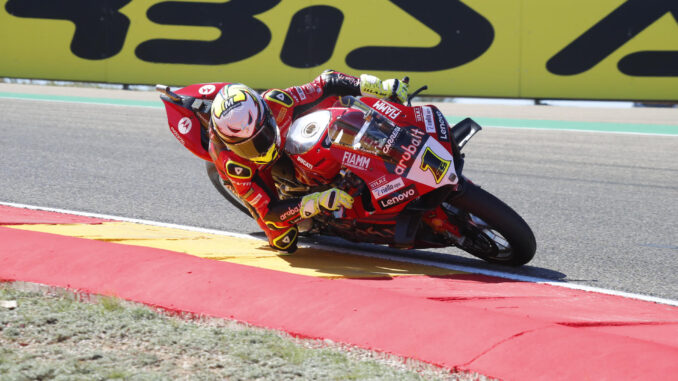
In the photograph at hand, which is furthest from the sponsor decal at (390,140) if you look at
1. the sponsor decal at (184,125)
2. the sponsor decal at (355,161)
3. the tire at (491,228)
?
the sponsor decal at (184,125)

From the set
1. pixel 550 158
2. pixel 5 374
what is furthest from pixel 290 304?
pixel 550 158

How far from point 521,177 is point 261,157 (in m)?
4.06

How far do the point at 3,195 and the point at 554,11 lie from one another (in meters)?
8.11

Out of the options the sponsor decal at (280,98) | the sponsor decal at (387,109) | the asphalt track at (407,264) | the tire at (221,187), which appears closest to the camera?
the asphalt track at (407,264)

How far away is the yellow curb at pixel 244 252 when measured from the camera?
484 cm

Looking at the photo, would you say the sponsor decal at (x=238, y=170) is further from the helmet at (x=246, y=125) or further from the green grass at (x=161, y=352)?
the green grass at (x=161, y=352)

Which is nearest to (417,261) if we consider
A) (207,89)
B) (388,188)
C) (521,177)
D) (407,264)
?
(407,264)

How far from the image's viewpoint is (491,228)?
4938 millimetres

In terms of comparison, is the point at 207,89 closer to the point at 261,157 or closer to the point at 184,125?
the point at 184,125

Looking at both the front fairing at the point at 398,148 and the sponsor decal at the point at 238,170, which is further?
the sponsor decal at the point at 238,170

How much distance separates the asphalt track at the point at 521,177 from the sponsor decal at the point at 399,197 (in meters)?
0.76

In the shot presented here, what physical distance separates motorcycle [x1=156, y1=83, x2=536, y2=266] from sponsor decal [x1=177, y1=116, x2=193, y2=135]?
0.70 m

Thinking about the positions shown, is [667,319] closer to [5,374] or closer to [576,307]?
[576,307]

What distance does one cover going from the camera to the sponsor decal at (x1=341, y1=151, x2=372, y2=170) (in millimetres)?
4836
